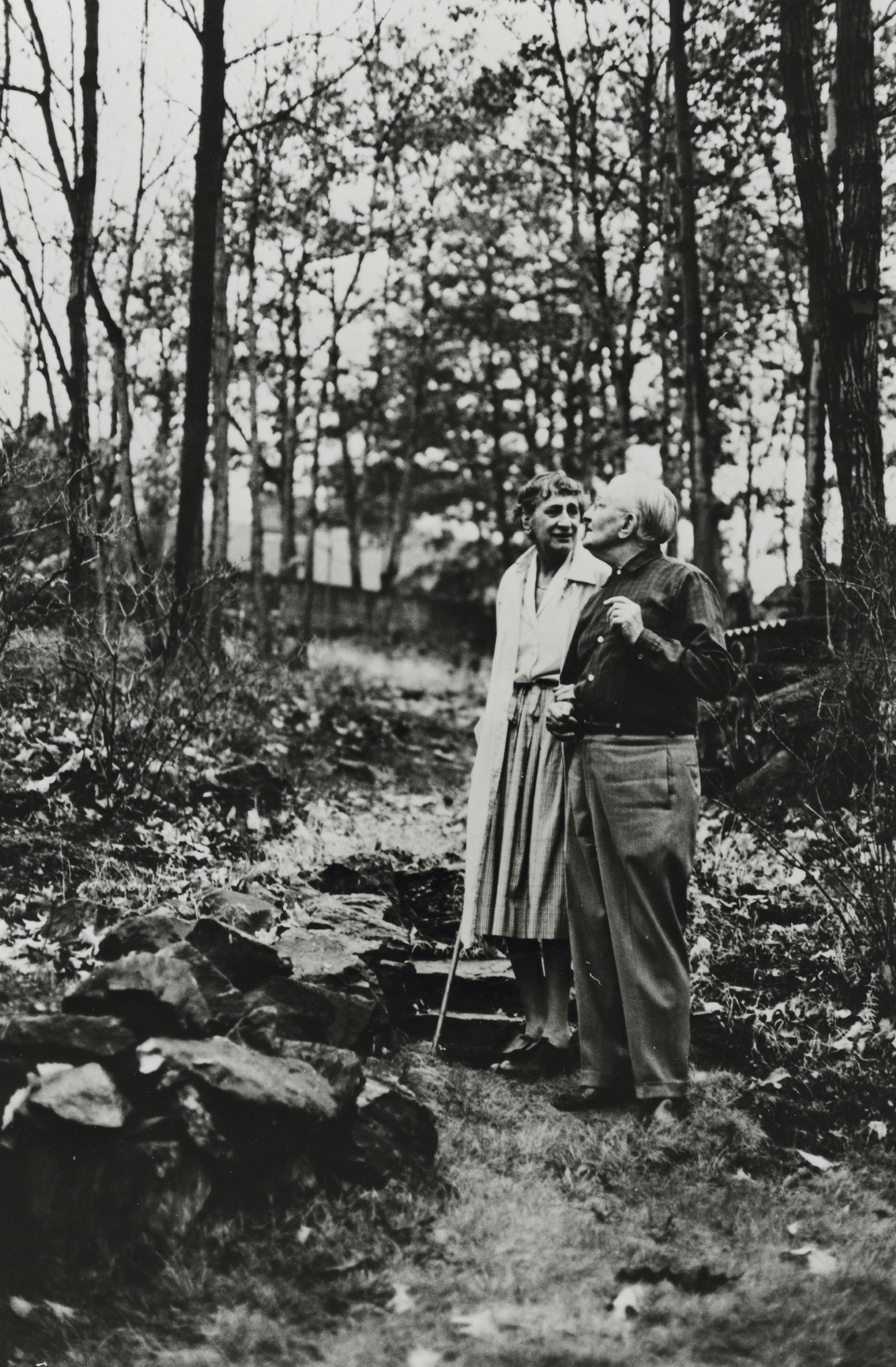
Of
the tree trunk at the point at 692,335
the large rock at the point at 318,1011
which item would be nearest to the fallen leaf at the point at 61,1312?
the large rock at the point at 318,1011

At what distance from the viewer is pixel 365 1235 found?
10.8ft

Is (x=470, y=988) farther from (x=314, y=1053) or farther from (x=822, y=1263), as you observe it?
(x=822, y=1263)

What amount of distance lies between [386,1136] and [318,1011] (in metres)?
0.60

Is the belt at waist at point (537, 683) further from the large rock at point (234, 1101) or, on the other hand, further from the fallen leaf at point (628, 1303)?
the fallen leaf at point (628, 1303)

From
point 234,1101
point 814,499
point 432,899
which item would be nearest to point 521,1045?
point 234,1101

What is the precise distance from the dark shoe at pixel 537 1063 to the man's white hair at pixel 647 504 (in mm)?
2017

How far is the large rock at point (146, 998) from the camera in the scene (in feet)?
12.0

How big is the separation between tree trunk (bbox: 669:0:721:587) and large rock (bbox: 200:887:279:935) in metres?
6.42

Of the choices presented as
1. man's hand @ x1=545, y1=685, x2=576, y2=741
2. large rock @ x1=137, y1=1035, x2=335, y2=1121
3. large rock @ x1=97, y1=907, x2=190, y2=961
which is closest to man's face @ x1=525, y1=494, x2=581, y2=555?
man's hand @ x1=545, y1=685, x2=576, y2=741

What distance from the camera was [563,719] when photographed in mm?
4262

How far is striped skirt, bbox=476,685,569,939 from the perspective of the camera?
466cm

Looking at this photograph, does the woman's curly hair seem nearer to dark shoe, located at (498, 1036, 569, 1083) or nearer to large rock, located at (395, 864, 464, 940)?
dark shoe, located at (498, 1036, 569, 1083)

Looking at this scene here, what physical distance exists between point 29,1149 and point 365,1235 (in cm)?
95

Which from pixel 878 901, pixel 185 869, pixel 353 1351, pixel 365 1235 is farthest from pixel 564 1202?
pixel 185 869
